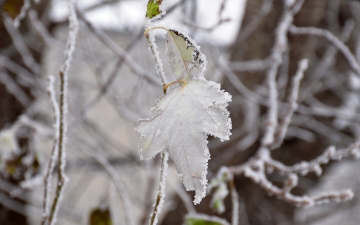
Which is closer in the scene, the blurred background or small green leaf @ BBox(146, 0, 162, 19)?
small green leaf @ BBox(146, 0, 162, 19)

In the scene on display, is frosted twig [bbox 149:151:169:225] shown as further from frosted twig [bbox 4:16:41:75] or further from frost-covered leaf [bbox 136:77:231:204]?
frosted twig [bbox 4:16:41:75]

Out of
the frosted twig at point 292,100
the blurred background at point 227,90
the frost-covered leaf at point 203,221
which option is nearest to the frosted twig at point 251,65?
Answer: the blurred background at point 227,90

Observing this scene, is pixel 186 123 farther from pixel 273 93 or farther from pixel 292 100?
pixel 273 93

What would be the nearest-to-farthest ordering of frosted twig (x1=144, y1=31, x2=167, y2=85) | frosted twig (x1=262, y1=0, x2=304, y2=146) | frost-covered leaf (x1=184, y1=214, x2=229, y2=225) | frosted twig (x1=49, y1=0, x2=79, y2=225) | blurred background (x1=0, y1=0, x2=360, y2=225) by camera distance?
frosted twig (x1=144, y1=31, x2=167, y2=85) → frosted twig (x1=49, y1=0, x2=79, y2=225) → frost-covered leaf (x1=184, y1=214, x2=229, y2=225) → frosted twig (x1=262, y1=0, x2=304, y2=146) → blurred background (x1=0, y1=0, x2=360, y2=225)

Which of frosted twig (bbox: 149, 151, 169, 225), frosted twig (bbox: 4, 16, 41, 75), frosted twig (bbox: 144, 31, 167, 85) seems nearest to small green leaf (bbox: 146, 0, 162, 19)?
frosted twig (bbox: 144, 31, 167, 85)

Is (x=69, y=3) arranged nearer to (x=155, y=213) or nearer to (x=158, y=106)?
(x=158, y=106)

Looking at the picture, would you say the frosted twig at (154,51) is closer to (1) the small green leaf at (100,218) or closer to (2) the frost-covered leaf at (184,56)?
(2) the frost-covered leaf at (184,56)
